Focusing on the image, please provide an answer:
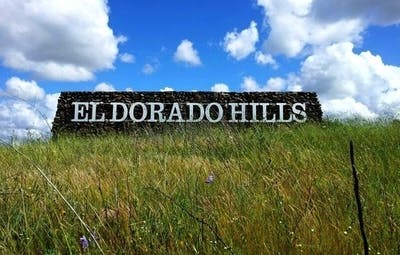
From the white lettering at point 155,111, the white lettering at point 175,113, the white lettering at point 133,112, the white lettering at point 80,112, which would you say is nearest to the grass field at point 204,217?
the white lettering at point 175,113

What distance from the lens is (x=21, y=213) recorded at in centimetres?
339

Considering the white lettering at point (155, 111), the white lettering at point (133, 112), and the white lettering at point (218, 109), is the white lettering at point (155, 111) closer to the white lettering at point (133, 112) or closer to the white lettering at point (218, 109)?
the white lettering at point (133, 112)

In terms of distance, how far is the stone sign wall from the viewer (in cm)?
1777

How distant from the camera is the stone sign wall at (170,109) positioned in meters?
17.8

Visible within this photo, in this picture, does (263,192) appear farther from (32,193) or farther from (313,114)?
(313,114)

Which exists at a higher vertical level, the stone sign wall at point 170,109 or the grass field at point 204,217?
the stone sign wall at point 170,109

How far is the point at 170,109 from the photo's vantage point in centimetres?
1802

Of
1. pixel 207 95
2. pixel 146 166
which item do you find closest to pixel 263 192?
pixel 146 166

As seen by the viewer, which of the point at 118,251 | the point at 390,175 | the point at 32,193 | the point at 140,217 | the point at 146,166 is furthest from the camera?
the point at 146,166

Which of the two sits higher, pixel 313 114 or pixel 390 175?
pixel 313 114

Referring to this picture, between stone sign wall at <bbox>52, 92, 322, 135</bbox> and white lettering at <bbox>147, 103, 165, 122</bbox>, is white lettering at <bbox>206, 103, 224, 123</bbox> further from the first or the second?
white lettering at <bbox>147, 103, 165, 122</bbox>

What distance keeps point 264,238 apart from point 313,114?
50.9 feet

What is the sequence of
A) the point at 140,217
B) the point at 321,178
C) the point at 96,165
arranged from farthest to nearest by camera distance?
the point at 96,165 → the point at 321,178 → the point at 140,217

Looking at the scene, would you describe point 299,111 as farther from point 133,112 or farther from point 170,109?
point 133,112
